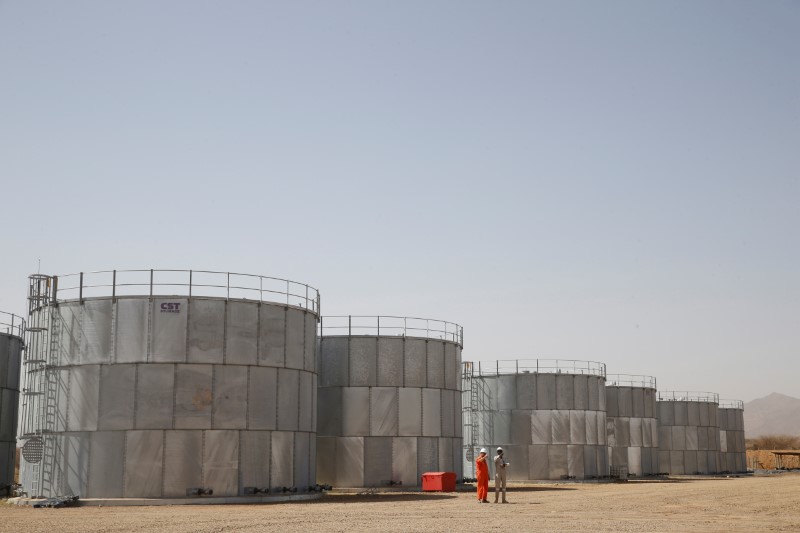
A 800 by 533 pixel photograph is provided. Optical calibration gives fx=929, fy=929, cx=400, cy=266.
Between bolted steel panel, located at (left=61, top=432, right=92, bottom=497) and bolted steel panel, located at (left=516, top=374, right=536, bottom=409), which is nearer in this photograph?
bolted steel panel, located at (left=61, top=432, right=92, bottom=497)

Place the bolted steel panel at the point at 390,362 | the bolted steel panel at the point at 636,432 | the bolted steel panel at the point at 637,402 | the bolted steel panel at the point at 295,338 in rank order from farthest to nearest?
the bolted steel panel at the point at 637,402
the bolted steel panel at the point at 636,432
the bolted steel panel at the point at 390,362
the bolted steel panel at the point at 295,338

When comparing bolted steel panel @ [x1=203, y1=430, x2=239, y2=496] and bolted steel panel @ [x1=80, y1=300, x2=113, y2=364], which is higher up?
bolted steel panel @ [x1=80, y1=300, x2=113, y2=364]

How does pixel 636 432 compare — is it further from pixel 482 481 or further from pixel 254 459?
pixel 254 459

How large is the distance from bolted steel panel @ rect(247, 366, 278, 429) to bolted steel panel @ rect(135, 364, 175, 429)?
2.72 m

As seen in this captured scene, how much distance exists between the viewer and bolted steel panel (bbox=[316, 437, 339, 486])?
39031 millimetres

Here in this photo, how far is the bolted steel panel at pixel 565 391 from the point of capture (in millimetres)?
52188

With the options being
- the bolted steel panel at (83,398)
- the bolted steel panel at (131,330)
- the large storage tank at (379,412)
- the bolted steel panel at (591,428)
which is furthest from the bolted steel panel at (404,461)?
the bolted steel panel at (591,428)

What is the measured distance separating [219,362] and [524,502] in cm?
1120

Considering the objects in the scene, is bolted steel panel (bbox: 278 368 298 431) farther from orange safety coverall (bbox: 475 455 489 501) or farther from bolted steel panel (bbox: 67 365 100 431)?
orange safety coverall (bbox: 475 455 489 501)

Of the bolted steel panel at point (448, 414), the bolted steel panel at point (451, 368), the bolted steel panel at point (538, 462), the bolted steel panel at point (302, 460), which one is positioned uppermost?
the bolted steel panel at point (451, 368)

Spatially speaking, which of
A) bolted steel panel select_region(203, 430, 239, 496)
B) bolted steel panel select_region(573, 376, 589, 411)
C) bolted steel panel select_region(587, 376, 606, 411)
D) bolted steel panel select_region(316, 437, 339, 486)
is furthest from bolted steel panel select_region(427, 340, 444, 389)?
bolted steel panel select_region(587, 376, 606, 411)

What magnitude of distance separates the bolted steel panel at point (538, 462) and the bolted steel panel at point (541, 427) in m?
0.33

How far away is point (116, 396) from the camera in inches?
1199

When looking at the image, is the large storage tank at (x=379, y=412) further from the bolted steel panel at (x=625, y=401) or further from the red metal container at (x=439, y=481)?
the bolted steel panel at (x=625, y=401)
